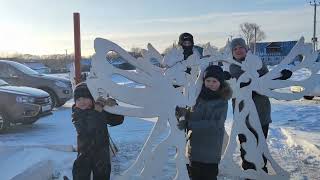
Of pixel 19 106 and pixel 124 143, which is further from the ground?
pixel 19 106

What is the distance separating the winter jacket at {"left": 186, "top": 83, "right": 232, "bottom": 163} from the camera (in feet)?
15.0

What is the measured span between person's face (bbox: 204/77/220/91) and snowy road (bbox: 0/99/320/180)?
2440 mm

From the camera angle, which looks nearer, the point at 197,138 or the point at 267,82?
the point at 197,138

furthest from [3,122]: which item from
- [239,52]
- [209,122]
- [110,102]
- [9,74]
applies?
[209,122]

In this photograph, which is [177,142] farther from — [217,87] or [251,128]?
[251,128]

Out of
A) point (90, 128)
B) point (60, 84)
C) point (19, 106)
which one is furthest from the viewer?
point (60, 84)

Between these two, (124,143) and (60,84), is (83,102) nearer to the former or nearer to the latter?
(124,143)

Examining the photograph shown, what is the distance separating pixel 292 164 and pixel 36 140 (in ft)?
17.1

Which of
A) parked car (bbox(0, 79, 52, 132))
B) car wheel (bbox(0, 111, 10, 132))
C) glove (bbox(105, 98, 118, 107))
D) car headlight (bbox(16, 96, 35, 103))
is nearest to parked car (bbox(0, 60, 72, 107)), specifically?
parked car (bbox(0, 79, 52, 132))

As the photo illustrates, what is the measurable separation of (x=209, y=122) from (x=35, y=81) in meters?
12.0

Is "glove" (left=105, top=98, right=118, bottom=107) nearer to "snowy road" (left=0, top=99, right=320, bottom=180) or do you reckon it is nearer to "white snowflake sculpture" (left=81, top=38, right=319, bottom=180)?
"white snowflake sculpture" (left=81, top=38, right=319, bottom=180)

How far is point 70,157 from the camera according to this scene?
7445 mm

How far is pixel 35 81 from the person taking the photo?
1579 centimetres

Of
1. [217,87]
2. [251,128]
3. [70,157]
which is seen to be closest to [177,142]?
[217,87]
